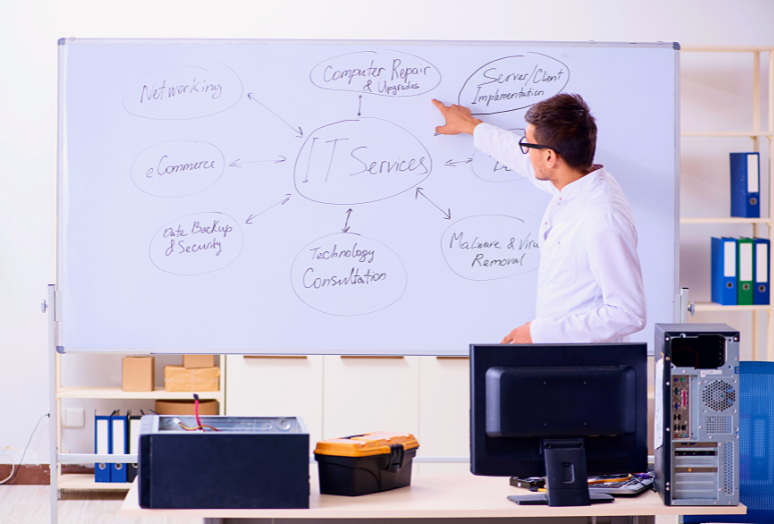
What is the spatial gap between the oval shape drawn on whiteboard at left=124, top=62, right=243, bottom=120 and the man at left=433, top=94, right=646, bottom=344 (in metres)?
0.70

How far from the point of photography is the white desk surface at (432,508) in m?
1.61

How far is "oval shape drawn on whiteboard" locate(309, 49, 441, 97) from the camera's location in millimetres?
2484

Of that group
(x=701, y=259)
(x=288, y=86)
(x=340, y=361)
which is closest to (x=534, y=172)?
(x=288, y=86)

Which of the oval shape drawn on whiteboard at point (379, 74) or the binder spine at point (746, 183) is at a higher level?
the oval shape drawn on whiteboard at point (379, 74)

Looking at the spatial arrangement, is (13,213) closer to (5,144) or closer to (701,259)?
(5,144)

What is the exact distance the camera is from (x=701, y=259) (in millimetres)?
3764

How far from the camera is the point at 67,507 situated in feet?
11.5

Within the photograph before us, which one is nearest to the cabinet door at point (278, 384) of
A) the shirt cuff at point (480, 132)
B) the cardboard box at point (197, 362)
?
the cardboard box at point (197, 362)


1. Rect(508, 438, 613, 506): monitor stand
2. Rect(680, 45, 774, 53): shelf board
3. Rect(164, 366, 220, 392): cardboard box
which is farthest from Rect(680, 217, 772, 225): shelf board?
Rect(164, 366, 220, 392): cardboard box

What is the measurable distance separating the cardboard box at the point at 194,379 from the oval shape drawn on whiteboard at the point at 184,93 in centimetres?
141

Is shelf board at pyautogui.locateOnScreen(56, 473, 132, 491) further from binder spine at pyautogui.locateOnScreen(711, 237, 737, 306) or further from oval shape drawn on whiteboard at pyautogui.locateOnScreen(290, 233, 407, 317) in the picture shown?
binder spine at pyautogui.locateOnScreen(711, 237, 737, 306)

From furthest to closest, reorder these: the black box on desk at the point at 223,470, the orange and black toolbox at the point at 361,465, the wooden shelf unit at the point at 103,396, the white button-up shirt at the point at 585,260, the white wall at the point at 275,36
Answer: the white wall at the point at 275,36
the wooden shelf unit at the point at 103,396
the white button-up shirt at the point at 585,260
the orange and black toolbox at the point at 361,465
the black box on desk at the point at 223,470

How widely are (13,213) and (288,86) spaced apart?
6.77 ft

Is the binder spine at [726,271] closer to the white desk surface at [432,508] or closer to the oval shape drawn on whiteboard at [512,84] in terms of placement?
the oval shape drawn on whiteboard at [512,84]
